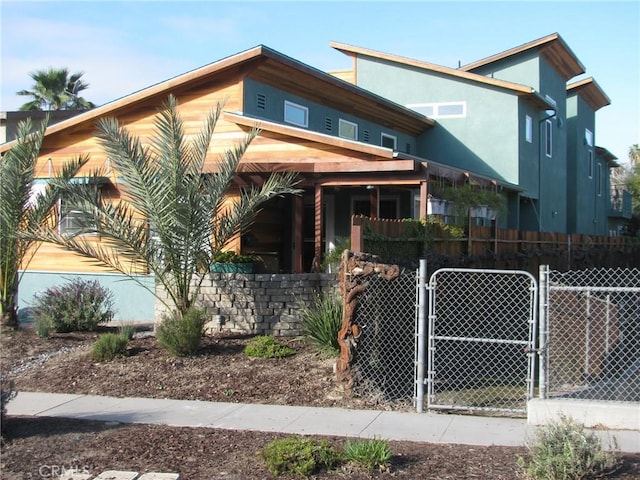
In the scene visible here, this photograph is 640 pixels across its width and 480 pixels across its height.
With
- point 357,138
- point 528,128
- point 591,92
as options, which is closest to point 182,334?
point 357,138

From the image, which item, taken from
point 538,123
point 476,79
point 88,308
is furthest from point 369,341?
point 538,123

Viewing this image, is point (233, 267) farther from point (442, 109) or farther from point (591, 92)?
point (591, 92)

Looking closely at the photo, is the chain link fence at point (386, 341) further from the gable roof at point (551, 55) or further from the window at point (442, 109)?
the gable roof at point (551, 55)

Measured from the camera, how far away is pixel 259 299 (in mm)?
11445

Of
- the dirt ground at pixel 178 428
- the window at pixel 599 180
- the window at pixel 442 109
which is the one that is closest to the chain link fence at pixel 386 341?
the dirt ground at pixel 178 428

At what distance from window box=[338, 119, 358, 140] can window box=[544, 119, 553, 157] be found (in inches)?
369

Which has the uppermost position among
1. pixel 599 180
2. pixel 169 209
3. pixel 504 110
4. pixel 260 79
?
pixel 504 110

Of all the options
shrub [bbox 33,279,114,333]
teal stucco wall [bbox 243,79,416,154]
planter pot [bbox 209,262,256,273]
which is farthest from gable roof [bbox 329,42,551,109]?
shrub [bbox 33,279,114,333]

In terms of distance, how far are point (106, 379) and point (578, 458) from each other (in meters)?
6.33

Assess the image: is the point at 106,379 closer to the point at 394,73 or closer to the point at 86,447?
the point at 86,447

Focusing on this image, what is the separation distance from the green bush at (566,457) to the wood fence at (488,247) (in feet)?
15.7

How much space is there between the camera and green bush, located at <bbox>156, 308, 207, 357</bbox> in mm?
9734

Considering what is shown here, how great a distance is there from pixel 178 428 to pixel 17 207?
21.5 ft

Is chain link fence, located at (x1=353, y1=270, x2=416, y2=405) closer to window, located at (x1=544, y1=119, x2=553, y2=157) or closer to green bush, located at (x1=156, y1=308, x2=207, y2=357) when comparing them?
green bush, located at (x1=156, y1=308, x2=207, y2=357)
